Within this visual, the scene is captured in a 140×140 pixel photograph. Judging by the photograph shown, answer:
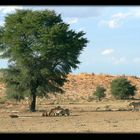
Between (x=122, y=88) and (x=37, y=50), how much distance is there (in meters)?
27.8

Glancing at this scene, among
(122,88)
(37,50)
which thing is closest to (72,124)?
(37,50)

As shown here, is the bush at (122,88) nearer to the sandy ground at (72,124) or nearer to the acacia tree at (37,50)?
the acacia tree at (37,50)

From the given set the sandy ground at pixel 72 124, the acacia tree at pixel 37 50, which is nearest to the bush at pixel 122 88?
the acacia tree at pixel 37 50

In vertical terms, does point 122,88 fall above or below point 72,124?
above

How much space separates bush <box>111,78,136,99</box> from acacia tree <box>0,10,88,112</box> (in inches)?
959

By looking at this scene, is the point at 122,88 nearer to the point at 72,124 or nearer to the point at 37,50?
the point at 37,50

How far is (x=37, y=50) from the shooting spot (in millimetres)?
37125

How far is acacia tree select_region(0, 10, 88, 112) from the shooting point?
122 feet

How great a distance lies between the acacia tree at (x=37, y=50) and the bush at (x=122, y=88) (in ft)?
79.9

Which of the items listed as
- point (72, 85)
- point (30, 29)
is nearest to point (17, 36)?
point (30, 29)

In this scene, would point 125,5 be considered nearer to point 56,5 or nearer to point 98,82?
point 56,5

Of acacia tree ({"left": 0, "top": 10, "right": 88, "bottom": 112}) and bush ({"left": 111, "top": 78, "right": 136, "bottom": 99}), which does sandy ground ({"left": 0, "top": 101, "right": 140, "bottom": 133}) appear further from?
bush ({"left": 111, "top": 78, "right": 136, "bottom": 99})

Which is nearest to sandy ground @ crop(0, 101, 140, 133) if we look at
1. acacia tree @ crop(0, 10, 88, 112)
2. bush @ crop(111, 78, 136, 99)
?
acacia tree @ crop(0, 10, 88, 112)

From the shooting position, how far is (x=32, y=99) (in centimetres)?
3822
